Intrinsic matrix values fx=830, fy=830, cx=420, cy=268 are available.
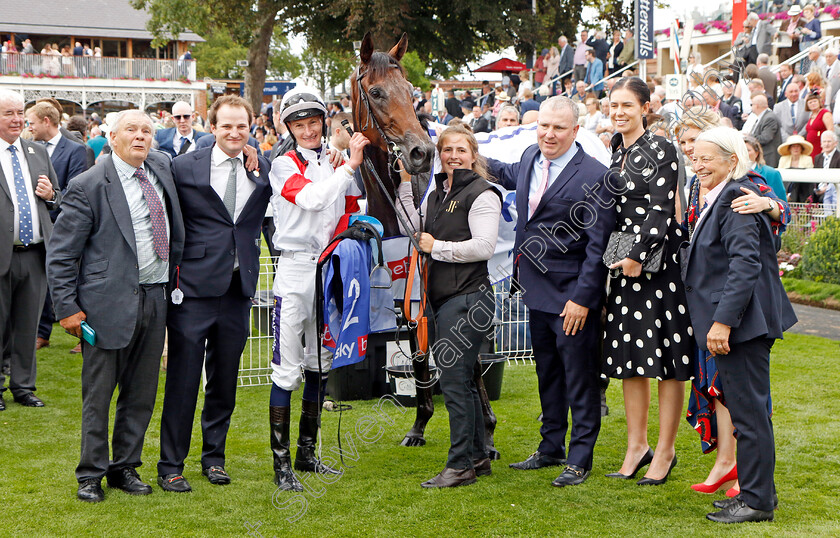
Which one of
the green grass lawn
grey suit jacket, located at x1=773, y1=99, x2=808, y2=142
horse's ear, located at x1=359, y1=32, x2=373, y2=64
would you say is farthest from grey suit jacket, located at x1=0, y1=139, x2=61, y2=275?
grey suit jacket, located at x1=773, y1=99, x2=808, y2=142

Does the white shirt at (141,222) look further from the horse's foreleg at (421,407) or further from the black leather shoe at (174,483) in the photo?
the horse's foreleg at (421,407)

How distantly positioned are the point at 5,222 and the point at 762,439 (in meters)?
4.64

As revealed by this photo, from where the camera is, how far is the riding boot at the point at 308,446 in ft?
14.3

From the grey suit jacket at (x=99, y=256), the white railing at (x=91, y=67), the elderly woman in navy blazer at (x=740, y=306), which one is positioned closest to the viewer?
the elderly woman in navy blazer at (x=740, y=306)

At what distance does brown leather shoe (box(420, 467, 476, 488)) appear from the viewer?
4.13 metres

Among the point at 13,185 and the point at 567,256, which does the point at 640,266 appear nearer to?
the point at 567,256

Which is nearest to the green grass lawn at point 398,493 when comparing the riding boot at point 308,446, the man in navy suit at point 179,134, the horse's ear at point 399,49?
the riding boot at point 308,446

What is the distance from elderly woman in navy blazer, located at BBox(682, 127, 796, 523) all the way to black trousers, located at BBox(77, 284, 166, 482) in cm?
254

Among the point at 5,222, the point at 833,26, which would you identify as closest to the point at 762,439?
the point at 5,222

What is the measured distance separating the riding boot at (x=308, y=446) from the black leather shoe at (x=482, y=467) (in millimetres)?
744

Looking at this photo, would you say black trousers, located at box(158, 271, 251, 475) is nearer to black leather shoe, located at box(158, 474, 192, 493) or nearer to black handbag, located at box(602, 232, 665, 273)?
black leather shoe, located at box(158, 474, 192, 493)

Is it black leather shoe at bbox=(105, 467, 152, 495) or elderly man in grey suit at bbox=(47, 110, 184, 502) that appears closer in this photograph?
elderly man in grey suit at bbox=(47, 110, 184, 502)

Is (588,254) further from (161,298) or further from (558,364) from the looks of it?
(161,298)

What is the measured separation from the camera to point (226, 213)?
4105 mm
